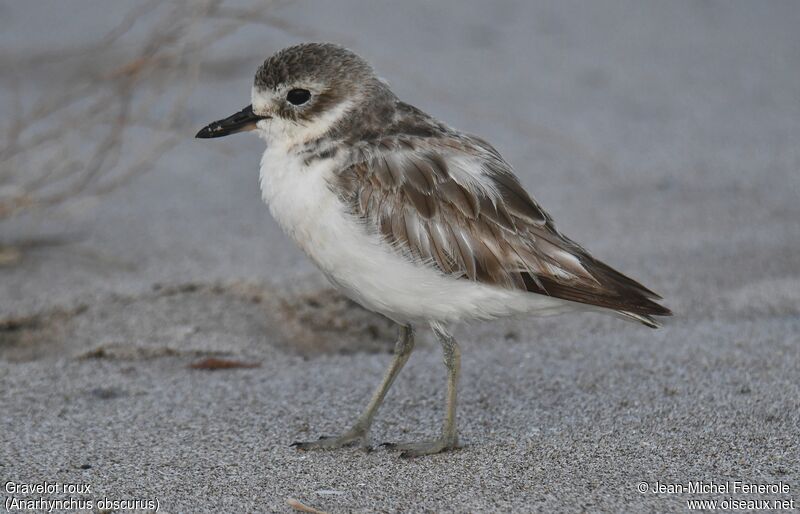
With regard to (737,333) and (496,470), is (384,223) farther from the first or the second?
(737,333)

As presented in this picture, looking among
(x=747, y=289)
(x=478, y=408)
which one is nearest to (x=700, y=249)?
(x=747, y=289)

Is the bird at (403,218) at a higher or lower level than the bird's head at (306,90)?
lower

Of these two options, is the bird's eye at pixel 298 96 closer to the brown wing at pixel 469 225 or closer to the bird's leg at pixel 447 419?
the brown wing at pixel 469 225

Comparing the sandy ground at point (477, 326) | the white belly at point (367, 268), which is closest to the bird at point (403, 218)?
the white belly at point (367, 268)

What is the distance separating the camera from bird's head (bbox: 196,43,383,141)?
399 centimetres

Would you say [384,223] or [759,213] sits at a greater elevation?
[759,213]

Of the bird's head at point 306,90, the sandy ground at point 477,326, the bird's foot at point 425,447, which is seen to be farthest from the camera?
the bird's head at point 306,90

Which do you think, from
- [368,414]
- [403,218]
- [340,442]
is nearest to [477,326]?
[368,414]

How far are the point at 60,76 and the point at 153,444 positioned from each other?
4.62 metres

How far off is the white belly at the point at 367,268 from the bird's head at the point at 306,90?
0.19m

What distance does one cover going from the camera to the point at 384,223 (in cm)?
377

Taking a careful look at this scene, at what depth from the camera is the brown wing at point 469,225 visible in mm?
3777

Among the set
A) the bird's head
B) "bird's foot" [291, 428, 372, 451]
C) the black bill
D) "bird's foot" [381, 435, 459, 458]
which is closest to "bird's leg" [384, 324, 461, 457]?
"bird's foot" [381, 435, 459, 458]

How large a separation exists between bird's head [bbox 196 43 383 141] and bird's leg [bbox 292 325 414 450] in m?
0.83
